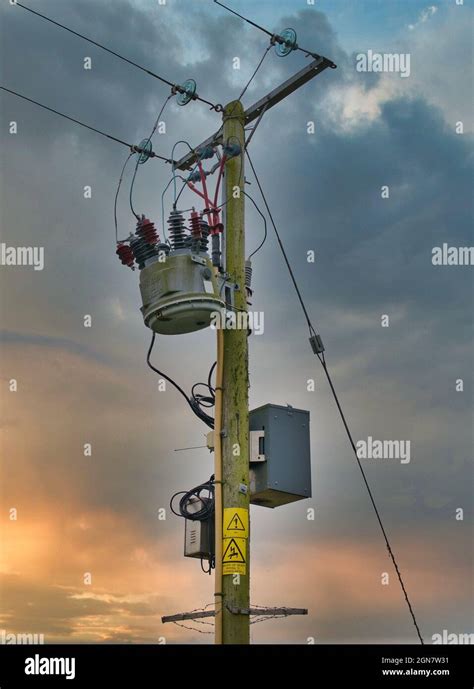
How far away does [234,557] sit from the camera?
10.7 m

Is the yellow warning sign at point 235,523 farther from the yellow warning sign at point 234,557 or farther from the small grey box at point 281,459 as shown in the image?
the small grey box at point 281,459

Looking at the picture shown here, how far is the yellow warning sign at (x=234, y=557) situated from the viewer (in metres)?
10.7

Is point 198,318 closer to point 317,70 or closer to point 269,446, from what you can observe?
point 269,446

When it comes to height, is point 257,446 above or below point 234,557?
above

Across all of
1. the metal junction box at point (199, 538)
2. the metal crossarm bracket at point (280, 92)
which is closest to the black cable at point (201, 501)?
the metal junction box at point (199, 538)

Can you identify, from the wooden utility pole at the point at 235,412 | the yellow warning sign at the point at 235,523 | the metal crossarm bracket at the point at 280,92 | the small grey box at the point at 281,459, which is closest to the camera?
the wooden utility pole at the point at 235,412

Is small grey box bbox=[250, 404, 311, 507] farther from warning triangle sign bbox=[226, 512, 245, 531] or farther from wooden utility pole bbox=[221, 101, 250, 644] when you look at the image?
warning triangle sign bbox=[226, 512, 245, 531]

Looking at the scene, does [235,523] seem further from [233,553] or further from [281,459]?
[281,459]

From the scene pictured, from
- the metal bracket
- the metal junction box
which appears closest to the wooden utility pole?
the metal bracket

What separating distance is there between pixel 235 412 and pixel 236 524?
1.30m

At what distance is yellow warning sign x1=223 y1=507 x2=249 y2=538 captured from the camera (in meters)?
10.8

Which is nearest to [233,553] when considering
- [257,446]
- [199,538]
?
[199,538]

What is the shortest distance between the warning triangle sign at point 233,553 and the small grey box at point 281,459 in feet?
2.51

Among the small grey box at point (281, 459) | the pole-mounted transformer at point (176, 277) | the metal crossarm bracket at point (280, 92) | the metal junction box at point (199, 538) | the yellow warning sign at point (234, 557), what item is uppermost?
the metal crossarm bracket at point (280, 92)
